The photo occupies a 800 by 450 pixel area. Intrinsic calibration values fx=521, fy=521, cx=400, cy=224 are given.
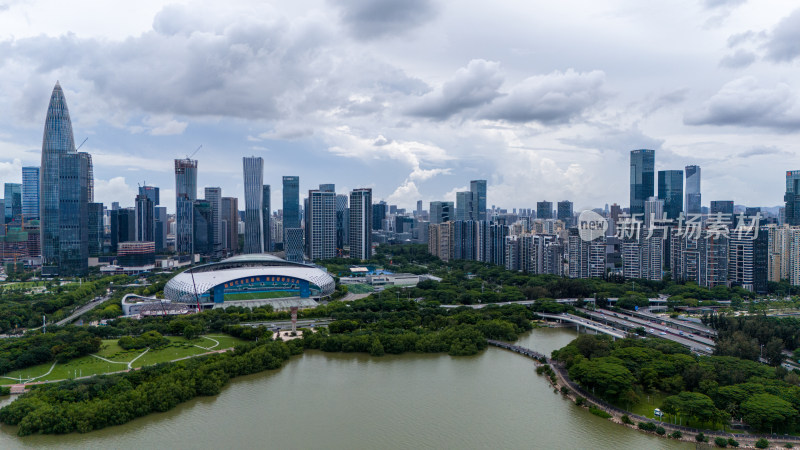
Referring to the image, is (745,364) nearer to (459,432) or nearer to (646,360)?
(646,360)

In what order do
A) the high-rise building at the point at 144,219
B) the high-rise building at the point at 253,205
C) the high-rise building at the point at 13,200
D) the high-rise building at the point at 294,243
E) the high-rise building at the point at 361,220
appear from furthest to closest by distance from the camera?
1. the high-rise building at the point at 13,200
2. the high-rise building at the point at 144,219
3. the high-rise building at the point at 253,205
4. the high-rise building at the point at 361,220
5. the high-rise building at the point at 294,243

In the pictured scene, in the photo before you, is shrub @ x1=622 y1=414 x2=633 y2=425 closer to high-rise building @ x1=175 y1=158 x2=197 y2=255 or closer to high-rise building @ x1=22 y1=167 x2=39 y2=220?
high-rise building @ x1=175 y1=158 x2=197 y2=255

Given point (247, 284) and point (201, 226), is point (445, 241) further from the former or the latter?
point (247, 284)

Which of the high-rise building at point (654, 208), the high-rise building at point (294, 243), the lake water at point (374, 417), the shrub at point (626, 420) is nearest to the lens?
the lake water at point (374, 417)

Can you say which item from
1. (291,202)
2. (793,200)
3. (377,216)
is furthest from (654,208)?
(377,216)

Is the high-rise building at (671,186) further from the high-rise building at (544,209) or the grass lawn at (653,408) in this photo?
the grass lawn at (653,408)

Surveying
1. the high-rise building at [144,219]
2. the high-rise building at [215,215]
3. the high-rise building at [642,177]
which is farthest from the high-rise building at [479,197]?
the high-rise building at [144,219]
